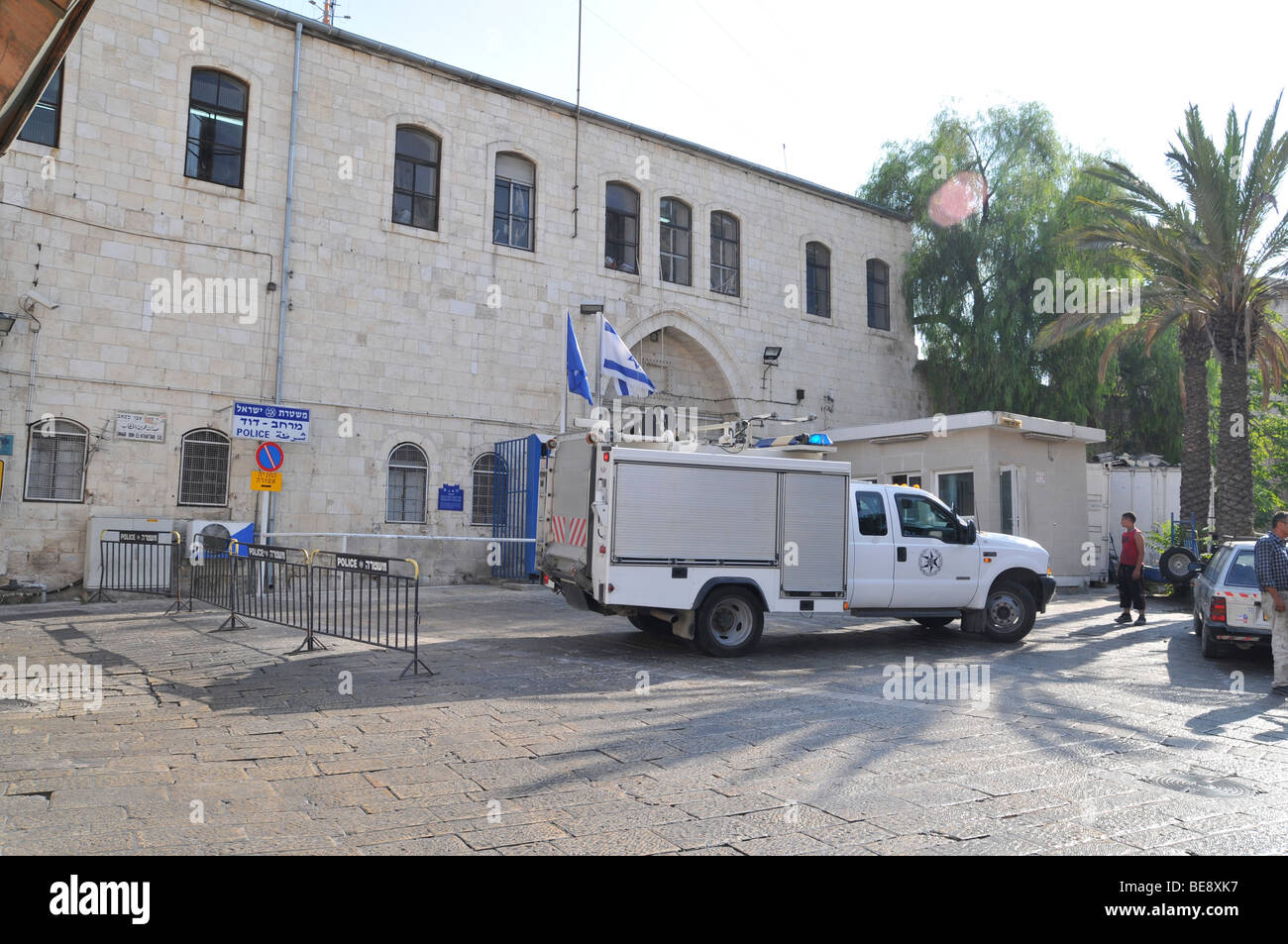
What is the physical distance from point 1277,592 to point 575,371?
13006 mm

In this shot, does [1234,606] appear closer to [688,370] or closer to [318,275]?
[688,370]

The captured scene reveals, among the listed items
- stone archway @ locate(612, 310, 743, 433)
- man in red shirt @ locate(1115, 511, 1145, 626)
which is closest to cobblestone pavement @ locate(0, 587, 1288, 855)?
man in red shirt @ locate(1115, 511, 1145, 626)

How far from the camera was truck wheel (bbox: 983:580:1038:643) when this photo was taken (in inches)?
461

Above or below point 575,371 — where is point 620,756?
below

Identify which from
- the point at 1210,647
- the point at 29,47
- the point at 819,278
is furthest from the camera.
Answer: the point at 819,278

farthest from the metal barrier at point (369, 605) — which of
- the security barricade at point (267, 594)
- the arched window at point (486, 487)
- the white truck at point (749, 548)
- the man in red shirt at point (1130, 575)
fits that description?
the man in red shirt at point (1130, 575)

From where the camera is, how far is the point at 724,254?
78.9 feet

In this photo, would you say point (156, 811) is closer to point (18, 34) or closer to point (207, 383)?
point (18, 34)

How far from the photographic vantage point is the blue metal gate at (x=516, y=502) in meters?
18.7

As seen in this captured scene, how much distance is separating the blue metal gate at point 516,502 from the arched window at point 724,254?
26.1ft

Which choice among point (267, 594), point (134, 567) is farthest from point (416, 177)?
point (267, 594)

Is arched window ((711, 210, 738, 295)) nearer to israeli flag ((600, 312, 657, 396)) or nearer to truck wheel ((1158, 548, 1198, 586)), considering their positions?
israeli flag ((600, 312, 657, 396))

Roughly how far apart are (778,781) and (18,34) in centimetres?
637

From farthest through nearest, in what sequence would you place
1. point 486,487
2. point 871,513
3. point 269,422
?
point 486,487, point 269,422, point 871,513
